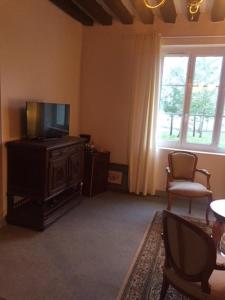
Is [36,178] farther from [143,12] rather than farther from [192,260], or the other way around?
[143,12]

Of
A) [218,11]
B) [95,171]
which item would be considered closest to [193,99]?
[218,11]

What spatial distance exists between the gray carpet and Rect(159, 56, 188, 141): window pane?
4.19ft

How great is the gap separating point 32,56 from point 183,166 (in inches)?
94.8

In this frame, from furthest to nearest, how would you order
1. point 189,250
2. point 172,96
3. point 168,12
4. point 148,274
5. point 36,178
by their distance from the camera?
point 172,96
point 168,12
point 36,178
point 148,274
point 189,250

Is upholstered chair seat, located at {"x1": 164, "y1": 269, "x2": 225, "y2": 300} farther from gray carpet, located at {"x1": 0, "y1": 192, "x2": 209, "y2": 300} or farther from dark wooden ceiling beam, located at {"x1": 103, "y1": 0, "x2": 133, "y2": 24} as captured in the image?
dark wooden ceiling beam, located at {"x1": 103, "y1": 0, "x2": 133, "y2": 24}

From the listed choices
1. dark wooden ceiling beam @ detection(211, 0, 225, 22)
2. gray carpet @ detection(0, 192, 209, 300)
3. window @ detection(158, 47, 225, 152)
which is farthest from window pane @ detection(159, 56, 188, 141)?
gray carpet @ detection(0, 192, 209, 300)

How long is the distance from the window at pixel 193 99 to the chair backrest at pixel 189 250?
2670 mm

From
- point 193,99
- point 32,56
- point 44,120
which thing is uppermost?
point 32,56

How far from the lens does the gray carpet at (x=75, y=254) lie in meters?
2.04

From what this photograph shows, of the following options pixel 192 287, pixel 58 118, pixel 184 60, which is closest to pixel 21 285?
pixel 192 287

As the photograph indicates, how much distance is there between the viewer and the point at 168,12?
11.6ft

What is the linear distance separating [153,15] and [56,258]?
11.0 ft

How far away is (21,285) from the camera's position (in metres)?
2.05

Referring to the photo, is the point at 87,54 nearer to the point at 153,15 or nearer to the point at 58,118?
the point at 153,15
